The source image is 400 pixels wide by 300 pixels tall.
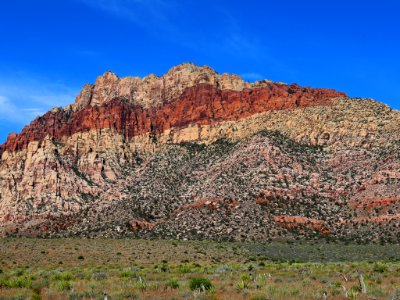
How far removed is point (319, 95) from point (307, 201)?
37763mm

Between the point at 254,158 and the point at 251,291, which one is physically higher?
the point at 254,158

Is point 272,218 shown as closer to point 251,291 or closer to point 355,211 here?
point 355,211

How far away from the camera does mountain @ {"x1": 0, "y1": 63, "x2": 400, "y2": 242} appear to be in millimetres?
69938

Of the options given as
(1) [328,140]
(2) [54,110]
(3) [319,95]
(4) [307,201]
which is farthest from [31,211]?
(3) [319,95]

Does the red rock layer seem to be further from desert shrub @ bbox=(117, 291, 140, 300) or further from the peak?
desert shrub @ bbox=(117, 291, 140, 300)

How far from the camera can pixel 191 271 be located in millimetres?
33938

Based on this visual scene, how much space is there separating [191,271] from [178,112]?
80.8 metres

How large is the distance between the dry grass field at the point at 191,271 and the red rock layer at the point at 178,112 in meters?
49.0

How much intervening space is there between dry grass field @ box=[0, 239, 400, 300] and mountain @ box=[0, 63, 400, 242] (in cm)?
1022

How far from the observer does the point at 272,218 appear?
69.1m

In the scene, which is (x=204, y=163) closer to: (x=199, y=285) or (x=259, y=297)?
(x=199, y=285)

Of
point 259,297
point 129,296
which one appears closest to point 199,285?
point 129,296

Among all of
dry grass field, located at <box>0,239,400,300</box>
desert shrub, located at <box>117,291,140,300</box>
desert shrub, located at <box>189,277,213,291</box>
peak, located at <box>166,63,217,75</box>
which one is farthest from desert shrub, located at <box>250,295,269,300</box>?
peak, located at <box>166,63,217,75</box>

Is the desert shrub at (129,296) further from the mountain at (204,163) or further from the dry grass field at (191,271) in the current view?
the mountain at (204,163)
